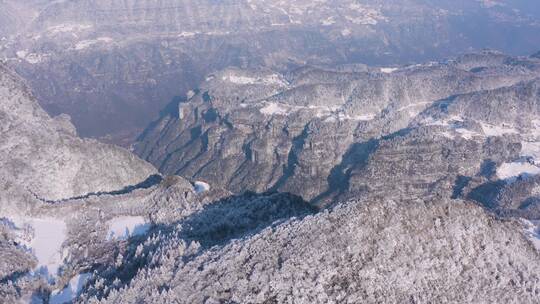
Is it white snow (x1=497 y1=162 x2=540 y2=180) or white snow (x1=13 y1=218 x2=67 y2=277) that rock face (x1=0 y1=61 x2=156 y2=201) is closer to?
white snow (x1=13 y1=218 x2=67 y2=277)

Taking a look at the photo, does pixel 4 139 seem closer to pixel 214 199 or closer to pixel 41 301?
pixel 214 199

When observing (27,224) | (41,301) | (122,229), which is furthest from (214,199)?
(41,301)

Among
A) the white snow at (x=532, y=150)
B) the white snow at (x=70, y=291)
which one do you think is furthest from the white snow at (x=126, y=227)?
the white snow at (x=532, y=150)

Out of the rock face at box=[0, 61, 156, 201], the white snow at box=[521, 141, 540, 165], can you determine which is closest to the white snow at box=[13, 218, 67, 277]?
the rock face at box=[0, 61, 156, 201]

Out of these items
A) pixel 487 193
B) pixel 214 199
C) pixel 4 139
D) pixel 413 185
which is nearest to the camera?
pixel 214 199

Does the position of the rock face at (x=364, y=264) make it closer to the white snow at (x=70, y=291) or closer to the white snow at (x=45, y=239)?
the white snow at (x=70, y=291)
